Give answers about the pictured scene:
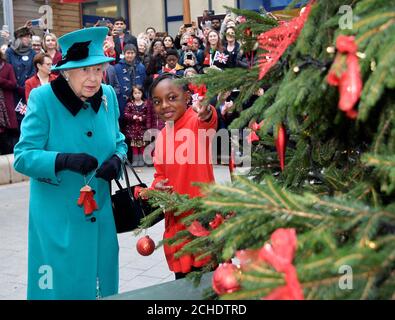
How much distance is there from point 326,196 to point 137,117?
7.77 m

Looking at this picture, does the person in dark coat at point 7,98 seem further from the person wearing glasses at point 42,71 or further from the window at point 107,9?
the window at point 107,9

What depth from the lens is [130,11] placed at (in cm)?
1791

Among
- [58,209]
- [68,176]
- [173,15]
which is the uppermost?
[173,15]

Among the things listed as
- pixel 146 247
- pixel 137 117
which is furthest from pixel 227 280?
pixel 137 117

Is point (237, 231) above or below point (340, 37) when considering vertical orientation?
below

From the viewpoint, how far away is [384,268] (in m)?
1.05

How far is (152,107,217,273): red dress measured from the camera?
2.93m

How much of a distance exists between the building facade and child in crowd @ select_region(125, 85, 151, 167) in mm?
7241

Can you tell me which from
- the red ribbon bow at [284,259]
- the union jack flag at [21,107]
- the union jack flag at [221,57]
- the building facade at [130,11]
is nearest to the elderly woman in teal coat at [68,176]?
the red ribbon bow at [284,259]

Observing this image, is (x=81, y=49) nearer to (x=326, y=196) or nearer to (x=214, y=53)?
(x=326, y=196)

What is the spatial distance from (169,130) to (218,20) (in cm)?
881

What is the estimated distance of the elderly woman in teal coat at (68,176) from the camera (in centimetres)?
275
